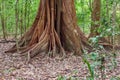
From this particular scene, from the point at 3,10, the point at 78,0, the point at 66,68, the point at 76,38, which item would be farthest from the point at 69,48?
the point at 78,0

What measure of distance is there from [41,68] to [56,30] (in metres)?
2.21

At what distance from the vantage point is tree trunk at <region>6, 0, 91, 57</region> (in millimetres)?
8828

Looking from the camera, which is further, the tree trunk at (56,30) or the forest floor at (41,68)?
the tree trunk at (56,30)

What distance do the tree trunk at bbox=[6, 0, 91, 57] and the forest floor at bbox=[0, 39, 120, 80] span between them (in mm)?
471

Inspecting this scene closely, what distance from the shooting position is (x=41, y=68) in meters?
7.20

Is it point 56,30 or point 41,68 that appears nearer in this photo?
point 41,68

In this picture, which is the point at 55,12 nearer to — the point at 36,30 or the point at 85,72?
the point at 36,30

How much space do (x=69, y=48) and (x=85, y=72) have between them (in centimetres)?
248

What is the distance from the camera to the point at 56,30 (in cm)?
914

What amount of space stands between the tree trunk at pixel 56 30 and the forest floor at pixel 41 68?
0.47m

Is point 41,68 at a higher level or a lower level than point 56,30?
lower

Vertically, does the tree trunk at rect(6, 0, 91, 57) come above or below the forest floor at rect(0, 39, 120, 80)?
above

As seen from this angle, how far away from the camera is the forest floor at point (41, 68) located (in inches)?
245

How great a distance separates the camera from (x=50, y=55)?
849 centimetres
